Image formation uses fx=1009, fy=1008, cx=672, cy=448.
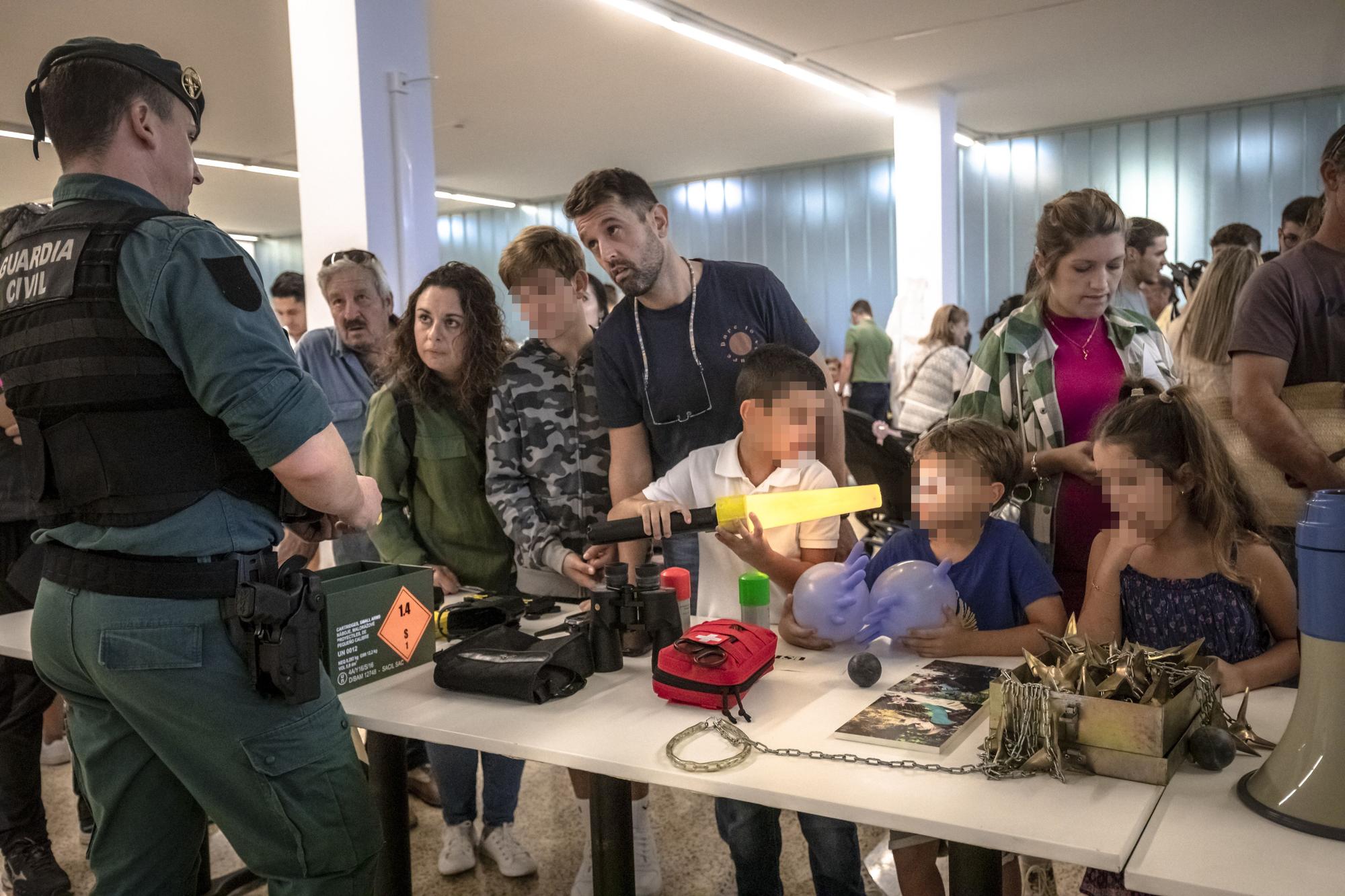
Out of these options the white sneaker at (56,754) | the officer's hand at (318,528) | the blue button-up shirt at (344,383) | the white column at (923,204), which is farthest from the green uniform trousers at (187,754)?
the white column at (923,204)

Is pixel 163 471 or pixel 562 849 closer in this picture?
pixel 163 471

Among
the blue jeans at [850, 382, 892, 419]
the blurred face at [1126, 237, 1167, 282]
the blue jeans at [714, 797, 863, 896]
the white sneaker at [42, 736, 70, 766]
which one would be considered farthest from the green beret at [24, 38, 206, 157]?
the blue jeans at [850, 382, 892, 419]

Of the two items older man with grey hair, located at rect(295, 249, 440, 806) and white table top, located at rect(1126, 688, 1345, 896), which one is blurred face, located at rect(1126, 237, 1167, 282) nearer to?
older man with grey hair, located at rect(295, 249, 440, 806)

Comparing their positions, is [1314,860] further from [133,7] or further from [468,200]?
[468,200]

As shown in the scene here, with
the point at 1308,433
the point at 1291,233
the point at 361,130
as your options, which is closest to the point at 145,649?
the point at 1308,433

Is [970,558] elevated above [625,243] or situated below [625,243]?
below

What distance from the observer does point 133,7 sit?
597 centimetres

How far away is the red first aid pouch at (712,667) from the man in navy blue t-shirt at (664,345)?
2.03 ft

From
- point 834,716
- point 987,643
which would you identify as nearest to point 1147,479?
point 987,643

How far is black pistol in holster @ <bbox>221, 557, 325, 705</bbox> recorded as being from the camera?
56.8 inches

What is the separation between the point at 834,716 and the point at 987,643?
42 centimetres

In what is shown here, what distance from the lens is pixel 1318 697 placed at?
1.19 metres

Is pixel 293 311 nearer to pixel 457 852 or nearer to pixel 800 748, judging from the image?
pixel 457 852

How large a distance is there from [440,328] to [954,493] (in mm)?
1326
